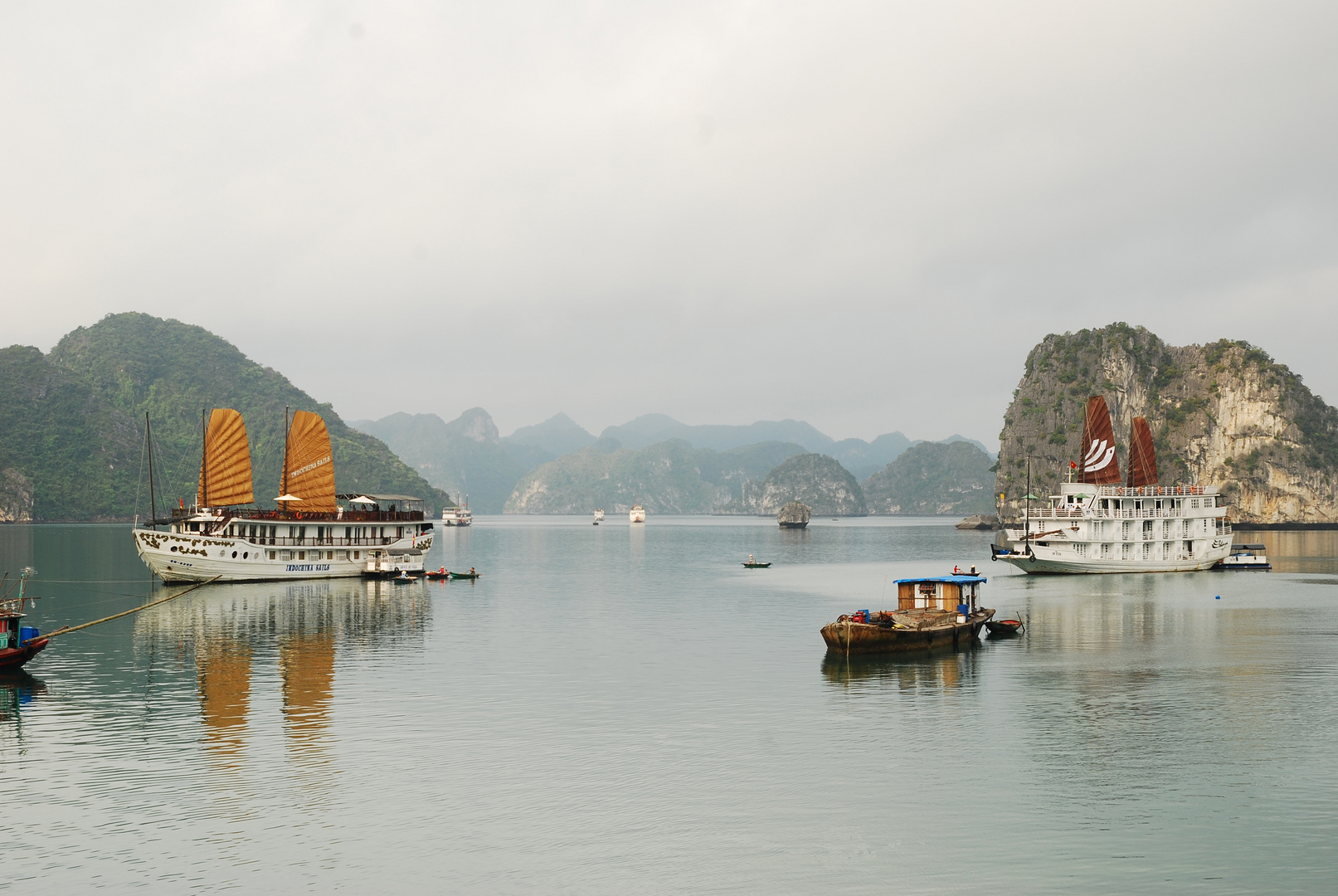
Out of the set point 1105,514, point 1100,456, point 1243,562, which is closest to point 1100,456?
point 1100,456

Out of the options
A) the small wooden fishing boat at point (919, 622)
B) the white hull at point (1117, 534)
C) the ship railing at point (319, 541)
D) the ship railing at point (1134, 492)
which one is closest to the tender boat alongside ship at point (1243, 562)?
the white hull at point (1117, 534)

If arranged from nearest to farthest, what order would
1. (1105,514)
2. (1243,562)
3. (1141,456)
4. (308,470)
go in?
(308,470) < (1105,514) < (1243,562) < (1141,456)

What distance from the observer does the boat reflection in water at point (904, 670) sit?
140 feet

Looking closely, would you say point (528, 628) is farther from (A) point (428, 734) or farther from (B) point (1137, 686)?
(B) point (1137, 686)

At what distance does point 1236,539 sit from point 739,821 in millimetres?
203692

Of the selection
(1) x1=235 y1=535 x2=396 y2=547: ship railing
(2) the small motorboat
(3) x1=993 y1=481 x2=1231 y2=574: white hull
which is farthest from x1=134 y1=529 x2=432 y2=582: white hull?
(3) x1=993 y1=481 x2=1231 y2=574: white hull

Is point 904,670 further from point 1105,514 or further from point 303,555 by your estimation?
point 1105,514

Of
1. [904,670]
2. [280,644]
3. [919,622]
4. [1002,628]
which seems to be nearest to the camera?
[904,670]

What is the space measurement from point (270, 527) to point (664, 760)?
7059 centimetres

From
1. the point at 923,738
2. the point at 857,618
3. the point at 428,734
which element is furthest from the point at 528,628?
the point at 923,738

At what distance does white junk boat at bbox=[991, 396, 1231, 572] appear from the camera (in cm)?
10388

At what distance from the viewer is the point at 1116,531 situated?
10531cm

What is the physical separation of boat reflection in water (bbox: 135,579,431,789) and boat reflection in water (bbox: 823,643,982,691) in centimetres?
2171

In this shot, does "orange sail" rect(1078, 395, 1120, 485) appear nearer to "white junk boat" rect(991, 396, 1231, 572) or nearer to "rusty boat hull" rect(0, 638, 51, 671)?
"white junk boat" rect(991, 396, 1231, 572)
